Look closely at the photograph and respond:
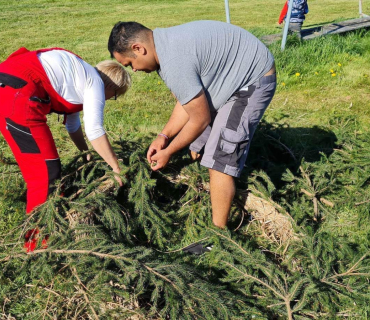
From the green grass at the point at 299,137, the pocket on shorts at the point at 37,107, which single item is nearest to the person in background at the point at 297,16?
the green grass at the point at 299,137

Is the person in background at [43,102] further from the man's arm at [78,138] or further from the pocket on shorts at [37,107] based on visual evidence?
the man's arm at [78,138]

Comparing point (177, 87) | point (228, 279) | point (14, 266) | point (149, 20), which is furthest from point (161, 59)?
point (149, 20)

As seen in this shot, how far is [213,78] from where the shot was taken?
243 cm

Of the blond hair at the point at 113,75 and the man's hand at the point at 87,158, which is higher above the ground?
the blond hair at the point at 113,75

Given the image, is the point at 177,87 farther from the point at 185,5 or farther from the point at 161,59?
the point at 185,5

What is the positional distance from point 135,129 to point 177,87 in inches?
98.5

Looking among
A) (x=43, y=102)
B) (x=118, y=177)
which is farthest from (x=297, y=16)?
(x=43, y=102)

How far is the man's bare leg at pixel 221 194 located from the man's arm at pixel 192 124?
12.6 inches

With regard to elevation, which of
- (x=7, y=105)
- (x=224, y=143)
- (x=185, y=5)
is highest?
(x=7, y=105)

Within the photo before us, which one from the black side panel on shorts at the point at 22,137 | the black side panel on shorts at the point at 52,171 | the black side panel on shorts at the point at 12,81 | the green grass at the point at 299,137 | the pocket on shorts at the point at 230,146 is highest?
the black side panel on shorts at the point at 12,81

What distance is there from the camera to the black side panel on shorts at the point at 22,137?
8.09ft

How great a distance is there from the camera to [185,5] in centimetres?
1555

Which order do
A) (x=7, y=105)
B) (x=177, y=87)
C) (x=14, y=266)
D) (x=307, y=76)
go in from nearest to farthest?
(x=177, y=87), (x=7, y=105), (x=14, y=266), (x=307, y=76)

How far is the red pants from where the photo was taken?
7.86 ft
